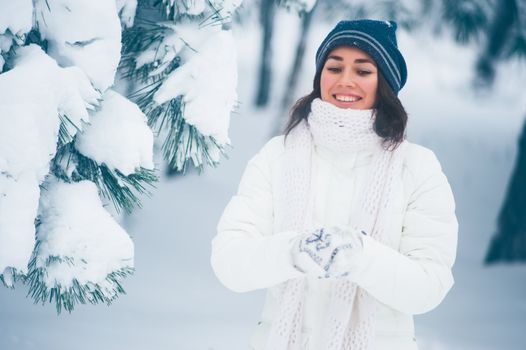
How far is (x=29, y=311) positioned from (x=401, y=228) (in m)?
3.60

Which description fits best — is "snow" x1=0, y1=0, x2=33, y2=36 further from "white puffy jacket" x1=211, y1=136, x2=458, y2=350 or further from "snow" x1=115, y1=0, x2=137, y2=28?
"white puffy jacket" x1=211, y1=136, x2=458, y2=350

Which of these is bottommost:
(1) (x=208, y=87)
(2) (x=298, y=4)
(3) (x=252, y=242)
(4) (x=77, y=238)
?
(4) (x=77, y=238)

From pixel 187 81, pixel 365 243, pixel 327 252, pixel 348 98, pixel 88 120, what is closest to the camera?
pixel 327 252

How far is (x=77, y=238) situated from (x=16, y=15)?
2.50 feet

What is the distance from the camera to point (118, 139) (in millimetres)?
1939

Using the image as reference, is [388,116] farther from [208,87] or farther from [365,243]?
[208,87]

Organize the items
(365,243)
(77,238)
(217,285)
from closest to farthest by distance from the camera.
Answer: (365,243)
(77,238)
(217,285)

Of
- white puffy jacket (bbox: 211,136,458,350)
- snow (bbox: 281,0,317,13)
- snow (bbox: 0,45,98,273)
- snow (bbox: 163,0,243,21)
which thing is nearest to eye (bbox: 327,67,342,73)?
white puffy jacket (bbox: 211,136,458,350)

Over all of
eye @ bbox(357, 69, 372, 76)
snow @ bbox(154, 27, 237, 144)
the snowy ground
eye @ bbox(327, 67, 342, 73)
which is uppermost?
eye @ bbox(357, 69, 372, 76)

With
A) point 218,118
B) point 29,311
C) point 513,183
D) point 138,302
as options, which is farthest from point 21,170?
point 513,183

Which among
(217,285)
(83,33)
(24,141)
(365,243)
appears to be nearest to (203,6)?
(83,33)

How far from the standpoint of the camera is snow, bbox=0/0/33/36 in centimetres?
166

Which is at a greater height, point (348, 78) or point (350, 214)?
point (348, 78)

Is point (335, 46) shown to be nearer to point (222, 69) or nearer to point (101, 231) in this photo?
point (222, 69)
